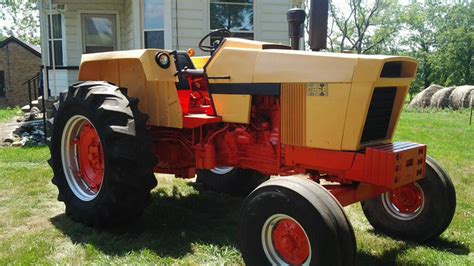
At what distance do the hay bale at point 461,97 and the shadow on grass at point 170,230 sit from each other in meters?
21.4

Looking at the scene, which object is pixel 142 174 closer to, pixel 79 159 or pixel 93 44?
pixel 79 159

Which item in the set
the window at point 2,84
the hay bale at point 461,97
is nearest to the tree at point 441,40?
the hay bale at point 461,97

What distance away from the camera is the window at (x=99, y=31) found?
12.9 m

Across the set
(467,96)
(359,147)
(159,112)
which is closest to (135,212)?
(159,112)

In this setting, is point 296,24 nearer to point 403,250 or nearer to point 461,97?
point 403,250

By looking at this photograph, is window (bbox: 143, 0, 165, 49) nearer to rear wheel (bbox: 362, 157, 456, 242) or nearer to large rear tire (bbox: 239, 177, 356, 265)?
rear wheel (bbox: 362, 157, 456, 242)

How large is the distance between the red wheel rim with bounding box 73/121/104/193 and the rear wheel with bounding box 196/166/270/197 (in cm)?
164

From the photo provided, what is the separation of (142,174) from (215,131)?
31.8 inches

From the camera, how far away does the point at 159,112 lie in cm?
464

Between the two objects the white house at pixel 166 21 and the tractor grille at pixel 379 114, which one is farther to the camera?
the white house at pixel 166 21

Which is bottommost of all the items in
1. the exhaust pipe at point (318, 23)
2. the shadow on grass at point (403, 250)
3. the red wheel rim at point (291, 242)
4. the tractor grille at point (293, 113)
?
the shadow on grass at point (403, 250)

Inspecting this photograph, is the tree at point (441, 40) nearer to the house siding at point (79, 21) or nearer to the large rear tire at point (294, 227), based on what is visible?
the house siding at point (79, 21)

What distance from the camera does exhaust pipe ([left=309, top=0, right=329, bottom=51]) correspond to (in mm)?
3592

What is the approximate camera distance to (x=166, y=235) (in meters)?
4.39
